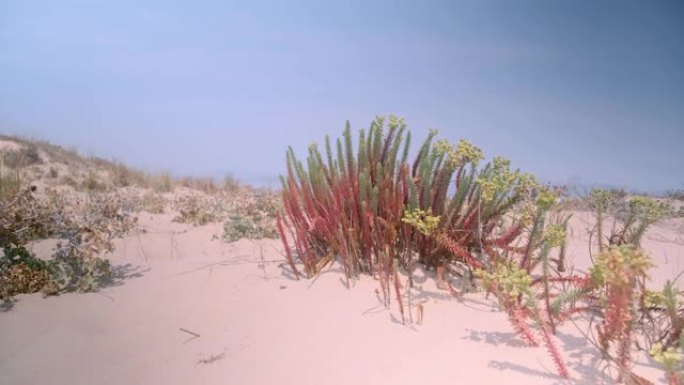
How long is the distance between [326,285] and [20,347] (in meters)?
1.90

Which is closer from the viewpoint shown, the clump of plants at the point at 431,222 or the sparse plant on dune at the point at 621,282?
the sparse plant on dune at the point at 621,282

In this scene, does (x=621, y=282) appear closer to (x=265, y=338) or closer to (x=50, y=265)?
(x=265, y=338)

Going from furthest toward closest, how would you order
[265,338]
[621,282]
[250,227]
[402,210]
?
[250,227] → [402,210] → [265,338] → [621,282]

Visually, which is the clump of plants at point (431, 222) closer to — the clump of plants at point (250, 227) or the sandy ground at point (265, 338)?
the sandy ground at point (265, 338)

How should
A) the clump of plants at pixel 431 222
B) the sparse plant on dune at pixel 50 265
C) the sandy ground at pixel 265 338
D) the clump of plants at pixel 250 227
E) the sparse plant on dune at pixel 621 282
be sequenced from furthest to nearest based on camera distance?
the clump of plants at pixel 250 227 < the sparse plant on dune at pixel 50 265 < the clump of plants at pixel 431 222 < the sandy ground at pixel 265 338 < the sparse plant on dune at pixel 621 282

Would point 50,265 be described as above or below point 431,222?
below

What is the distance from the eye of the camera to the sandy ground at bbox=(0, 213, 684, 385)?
2.37 metres

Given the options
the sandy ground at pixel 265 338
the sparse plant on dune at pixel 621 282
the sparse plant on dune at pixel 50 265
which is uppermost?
the sparse plant on dune at pixel 621 282

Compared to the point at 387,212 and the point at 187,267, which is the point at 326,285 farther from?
the point at 187,267

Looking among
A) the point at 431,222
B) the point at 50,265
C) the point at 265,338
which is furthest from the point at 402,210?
the point at 50,265

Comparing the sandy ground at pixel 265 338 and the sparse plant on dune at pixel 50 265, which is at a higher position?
the sparse plant on dune at pixel 50 265

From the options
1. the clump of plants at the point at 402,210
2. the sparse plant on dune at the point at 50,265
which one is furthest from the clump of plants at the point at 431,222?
the sparse plant on dune at the point at 50,265

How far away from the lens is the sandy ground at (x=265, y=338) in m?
2.37

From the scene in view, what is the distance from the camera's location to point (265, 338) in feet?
9.04
